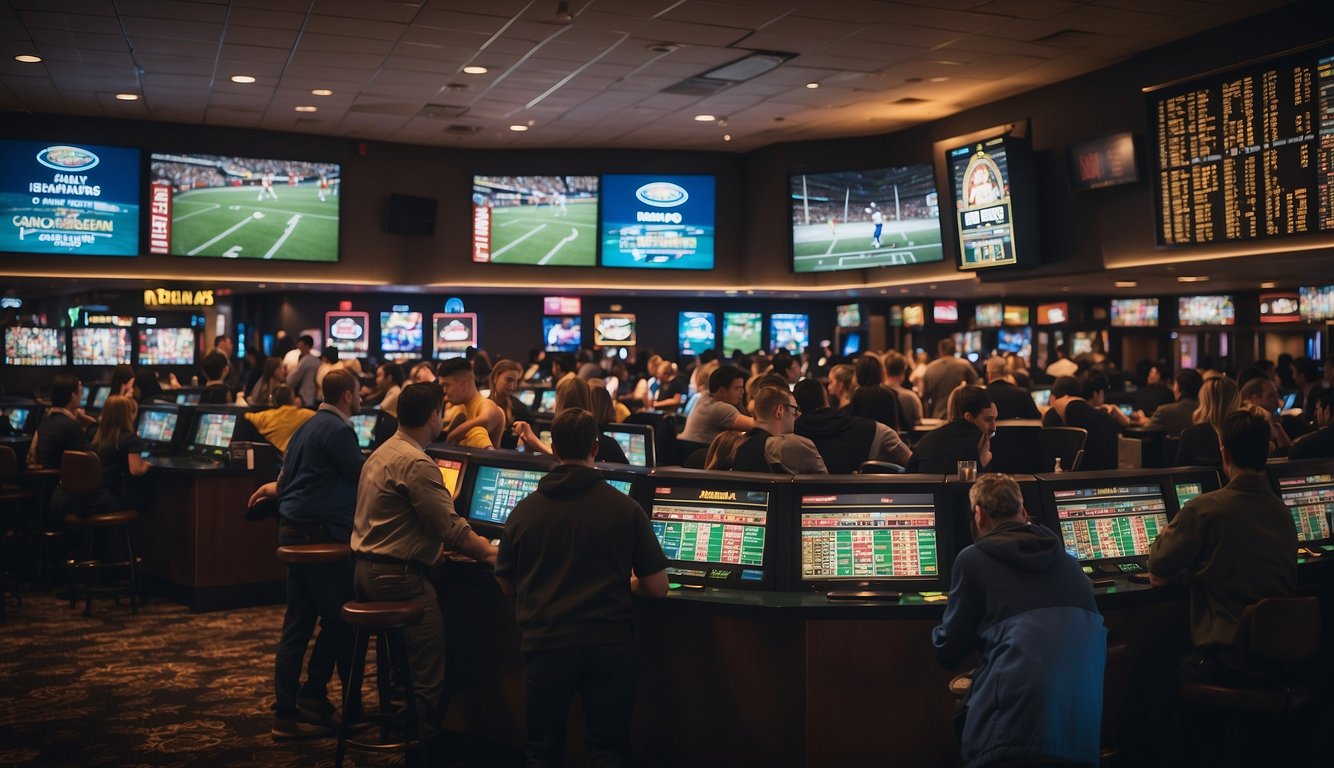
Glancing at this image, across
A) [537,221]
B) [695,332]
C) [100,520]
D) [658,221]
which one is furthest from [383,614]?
[695,332]

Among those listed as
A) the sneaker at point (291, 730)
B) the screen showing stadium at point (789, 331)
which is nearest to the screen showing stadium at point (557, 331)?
the screen showing stadium at point (789, 331)

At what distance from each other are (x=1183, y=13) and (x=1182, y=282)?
5004 millimetres

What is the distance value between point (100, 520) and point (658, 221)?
9556mm

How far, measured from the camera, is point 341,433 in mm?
5535

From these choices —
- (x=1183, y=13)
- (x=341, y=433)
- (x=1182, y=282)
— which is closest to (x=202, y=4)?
(x=341, y=433)

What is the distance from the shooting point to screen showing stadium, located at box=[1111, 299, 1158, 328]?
17.3 meters

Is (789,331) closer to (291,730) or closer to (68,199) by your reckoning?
(68,199)

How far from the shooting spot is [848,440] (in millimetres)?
6516

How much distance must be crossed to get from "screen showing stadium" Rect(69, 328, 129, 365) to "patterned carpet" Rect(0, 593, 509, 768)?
22.5ft

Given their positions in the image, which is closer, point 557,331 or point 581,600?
point 581,600

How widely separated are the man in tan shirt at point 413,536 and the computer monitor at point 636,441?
2601 mm

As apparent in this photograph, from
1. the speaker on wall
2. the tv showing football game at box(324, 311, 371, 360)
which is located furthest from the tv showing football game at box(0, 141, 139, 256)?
the tv showing football game at box(324, 311, 371, 360)

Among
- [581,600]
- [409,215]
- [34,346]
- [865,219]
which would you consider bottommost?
[581,600]

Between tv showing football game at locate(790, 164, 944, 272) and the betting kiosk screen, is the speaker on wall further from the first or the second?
the betting kiosk screen
